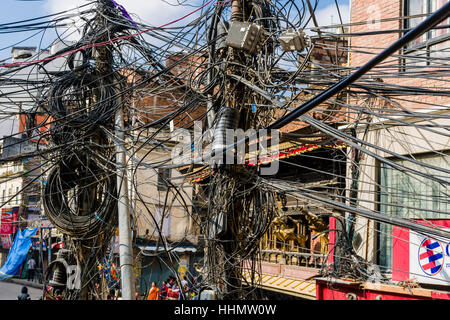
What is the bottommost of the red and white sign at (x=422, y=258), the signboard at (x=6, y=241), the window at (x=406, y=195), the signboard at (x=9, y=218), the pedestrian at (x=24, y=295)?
the signboard at (x=6, y=241)

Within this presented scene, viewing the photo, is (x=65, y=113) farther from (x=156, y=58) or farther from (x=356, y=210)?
(x=356, y=210)

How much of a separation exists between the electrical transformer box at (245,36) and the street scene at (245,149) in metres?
0.02

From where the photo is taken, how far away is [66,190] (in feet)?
30.6

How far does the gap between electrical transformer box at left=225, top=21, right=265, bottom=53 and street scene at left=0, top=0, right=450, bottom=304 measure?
0.9 inches

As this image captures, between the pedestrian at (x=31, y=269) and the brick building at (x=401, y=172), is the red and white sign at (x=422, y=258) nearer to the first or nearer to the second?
the brick building at (x=401, y=172)

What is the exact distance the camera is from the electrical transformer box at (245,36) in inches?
230

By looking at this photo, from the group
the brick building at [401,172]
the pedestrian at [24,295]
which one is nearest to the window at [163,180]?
the brick building at [401,172]

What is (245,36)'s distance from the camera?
5.85m

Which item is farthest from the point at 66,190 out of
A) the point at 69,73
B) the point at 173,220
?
the point at 173,220

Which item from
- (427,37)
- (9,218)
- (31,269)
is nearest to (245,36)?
(427,37)

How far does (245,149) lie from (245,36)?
1.75m

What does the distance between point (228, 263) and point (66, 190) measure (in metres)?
4.70

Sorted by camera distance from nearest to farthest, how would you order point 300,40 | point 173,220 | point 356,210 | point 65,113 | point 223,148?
1. point 356,210
2. point 300,40
3. point 223,148
4. point 65,113
5. point 173,220

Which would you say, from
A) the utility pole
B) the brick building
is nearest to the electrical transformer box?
the utility pole
